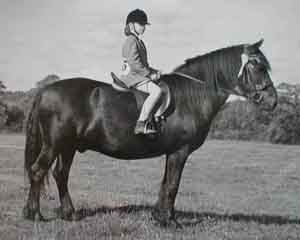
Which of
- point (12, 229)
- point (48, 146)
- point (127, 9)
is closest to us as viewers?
point (12, 229)

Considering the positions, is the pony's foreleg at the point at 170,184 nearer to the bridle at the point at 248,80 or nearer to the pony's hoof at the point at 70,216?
the bridle at the point at 248,80

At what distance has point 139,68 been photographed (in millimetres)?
5750

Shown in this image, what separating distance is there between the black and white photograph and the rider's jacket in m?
0.02

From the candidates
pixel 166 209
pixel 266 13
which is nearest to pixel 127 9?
pixel 266 13

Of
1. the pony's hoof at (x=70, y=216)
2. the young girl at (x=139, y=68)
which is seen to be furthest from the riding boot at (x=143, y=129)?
the pony's hoof at (x=70, y=216)

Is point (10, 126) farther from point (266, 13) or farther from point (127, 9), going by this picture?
point (266, 13)

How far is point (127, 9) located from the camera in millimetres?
7762

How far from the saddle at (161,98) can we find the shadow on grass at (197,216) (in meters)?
Result: 1.62

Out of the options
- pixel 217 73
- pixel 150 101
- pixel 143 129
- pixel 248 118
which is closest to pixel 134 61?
pixel 150 101

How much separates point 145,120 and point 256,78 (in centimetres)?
173

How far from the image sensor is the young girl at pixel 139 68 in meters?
5.70

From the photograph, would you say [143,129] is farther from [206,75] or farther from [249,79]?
[249,79]

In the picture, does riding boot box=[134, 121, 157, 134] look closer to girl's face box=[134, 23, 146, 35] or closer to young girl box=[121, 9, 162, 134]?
young girl box=[121, 9, 162, 134]

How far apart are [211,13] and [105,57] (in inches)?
91.4
